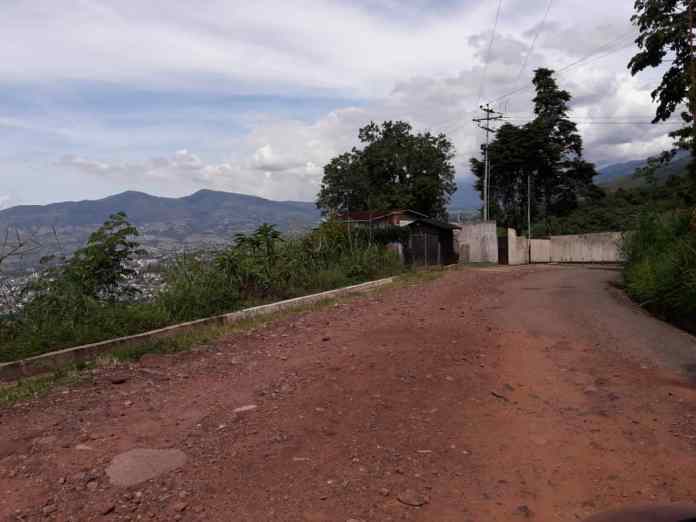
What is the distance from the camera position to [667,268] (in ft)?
30.2

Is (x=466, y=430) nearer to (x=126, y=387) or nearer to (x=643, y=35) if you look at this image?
(x=126, y=387)

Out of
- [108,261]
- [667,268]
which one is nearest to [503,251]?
[667,268]

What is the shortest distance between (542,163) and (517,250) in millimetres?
21275

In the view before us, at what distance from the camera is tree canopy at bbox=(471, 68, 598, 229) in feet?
162

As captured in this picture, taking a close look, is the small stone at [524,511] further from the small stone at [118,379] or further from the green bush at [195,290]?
the green bush at [195,290]

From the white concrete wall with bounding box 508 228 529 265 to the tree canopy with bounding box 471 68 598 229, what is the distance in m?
19.0

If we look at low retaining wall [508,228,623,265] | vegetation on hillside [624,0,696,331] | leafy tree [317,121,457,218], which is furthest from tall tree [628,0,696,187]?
leafy tree [317,121,457,218]

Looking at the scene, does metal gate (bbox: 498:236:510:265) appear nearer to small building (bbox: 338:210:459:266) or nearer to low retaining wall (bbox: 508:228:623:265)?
low retaining wall (bbox: 508:228:623:265)

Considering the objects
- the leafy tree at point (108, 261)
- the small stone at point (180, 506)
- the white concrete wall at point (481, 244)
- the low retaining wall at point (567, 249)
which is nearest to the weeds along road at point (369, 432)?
the small stone at point (180, 506)

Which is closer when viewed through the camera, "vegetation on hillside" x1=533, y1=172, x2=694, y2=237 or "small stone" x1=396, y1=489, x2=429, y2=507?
"small stone" x1=396, y1=489, x2=429, y2=507

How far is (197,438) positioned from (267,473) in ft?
2.73

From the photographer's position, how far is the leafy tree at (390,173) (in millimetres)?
47312

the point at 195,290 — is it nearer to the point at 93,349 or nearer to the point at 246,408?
the point at 93,349

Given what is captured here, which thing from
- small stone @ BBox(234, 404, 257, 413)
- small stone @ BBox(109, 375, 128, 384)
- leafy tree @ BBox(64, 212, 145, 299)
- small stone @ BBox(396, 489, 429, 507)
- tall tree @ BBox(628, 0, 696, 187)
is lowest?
small stone @ BBox(396, 489, 429, 507)
